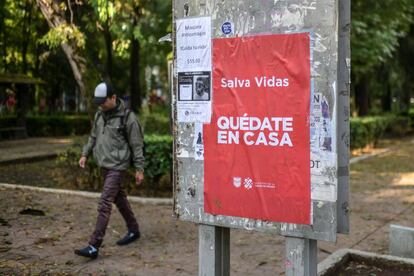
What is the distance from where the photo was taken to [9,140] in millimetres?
21188

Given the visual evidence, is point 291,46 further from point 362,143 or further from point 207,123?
point 362,143

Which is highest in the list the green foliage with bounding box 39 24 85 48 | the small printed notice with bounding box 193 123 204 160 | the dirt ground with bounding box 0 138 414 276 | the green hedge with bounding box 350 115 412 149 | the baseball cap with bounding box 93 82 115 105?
the green foliage with bounding box 39 24 85 48

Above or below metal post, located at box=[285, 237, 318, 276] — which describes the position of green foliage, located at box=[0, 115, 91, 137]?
above

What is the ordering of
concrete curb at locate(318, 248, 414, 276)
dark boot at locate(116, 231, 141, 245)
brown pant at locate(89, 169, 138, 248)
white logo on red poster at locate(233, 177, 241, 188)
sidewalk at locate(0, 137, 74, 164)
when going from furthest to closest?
sidewalk at locate(0, 137, 74, 164) → dark boot at locate(116, 231, 141, 245) → brown pant at locate(89, 169, 138, 248) → concrete curb at locate(318, 248, 414, 276) → white logo on red poster at locate(233, 177, 241, 188)

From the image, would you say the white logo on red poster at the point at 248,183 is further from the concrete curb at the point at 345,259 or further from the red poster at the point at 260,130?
the concrete curb at the point at 345,259

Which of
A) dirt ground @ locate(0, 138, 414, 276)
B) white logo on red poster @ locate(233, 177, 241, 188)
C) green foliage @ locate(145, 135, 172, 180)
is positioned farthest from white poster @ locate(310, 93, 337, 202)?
green foliage @ locate(145, 135, 172, 180)

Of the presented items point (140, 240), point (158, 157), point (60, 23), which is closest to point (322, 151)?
point (140, 240)

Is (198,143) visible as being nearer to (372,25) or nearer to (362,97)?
(372,25)

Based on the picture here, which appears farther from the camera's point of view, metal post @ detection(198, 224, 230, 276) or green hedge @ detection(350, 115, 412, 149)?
green hedge @ detection(350, 115, 412, 149)

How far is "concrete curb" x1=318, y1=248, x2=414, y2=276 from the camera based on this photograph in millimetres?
5291

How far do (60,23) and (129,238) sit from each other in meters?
5.21

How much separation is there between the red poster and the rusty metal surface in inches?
2.2

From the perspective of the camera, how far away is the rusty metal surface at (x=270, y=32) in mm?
3213

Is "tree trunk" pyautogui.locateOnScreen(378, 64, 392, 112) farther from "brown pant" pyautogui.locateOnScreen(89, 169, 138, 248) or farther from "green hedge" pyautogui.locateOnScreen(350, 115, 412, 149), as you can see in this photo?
"brown pant" pyautogui.locateOnScreen(89, 169, 138, 248)
